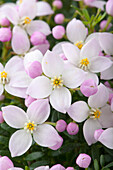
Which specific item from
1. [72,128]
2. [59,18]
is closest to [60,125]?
[72,128]

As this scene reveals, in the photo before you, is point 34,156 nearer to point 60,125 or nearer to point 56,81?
point 60,125

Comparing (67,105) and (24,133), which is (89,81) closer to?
(67,105)

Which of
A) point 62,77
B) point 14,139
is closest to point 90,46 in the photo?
point 62,77

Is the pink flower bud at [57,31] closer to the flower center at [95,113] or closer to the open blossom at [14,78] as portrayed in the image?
the open blossom at [14,78]

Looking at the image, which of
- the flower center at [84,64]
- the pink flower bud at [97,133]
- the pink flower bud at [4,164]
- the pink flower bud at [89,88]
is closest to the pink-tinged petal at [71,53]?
the flower center at [84,64]

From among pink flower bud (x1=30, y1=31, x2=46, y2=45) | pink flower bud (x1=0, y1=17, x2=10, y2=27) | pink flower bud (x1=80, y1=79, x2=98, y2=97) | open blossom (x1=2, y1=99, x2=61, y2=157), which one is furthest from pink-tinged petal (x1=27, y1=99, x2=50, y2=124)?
pink flower bud (x1=0, y1=17, x2=10, y2=27)

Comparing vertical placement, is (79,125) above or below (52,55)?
below

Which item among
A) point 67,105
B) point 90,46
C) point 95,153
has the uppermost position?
point 90,46
